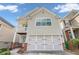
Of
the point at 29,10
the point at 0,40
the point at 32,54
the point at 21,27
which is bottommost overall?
the point at 32,54

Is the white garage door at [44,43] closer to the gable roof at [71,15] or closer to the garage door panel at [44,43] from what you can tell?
the garage door panel at [44,43]

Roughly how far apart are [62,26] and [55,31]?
0.19 meters

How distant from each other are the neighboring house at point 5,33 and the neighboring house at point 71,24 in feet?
3.80

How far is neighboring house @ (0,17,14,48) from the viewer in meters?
3.27

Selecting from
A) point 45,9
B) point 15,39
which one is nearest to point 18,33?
point 15,39

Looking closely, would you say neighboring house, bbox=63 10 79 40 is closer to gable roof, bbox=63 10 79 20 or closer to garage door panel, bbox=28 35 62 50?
gable roof, bbox=63 10 79 20

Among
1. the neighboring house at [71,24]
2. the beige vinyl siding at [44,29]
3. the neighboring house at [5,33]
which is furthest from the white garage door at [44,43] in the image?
the neighboring house at [5,33]

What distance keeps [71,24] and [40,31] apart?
0.69 meters

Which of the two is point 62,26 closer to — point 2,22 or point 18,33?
point 18,33

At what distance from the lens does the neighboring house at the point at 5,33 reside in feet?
10.7

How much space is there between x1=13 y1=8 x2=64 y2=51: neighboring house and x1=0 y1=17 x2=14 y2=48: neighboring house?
0.40 ft

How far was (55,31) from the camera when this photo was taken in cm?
336

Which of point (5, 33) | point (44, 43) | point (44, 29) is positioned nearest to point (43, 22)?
point (44, 29)

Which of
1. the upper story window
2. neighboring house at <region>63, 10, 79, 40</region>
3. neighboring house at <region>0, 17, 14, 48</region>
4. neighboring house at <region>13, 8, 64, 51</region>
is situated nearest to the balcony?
neighboring house at <region>13, 8, 64, 51</region>
